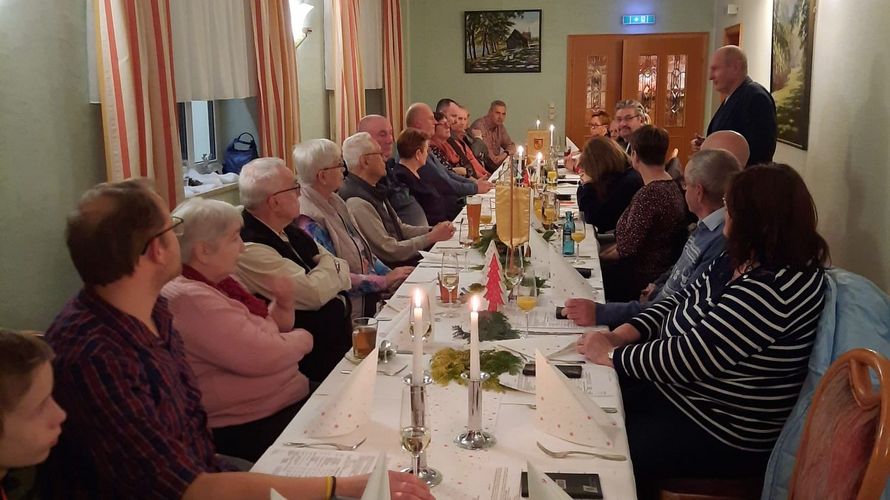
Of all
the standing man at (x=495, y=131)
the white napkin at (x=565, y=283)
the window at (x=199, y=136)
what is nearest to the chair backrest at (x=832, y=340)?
the white napkin at (x=565, y=283)

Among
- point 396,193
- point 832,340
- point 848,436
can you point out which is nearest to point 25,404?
point 848,436

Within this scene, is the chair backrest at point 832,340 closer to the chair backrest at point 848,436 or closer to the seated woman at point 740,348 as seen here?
the seated woman at point 740,348

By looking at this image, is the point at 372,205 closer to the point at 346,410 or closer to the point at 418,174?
the point at 418,174

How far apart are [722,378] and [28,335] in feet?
5.16

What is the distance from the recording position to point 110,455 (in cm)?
136

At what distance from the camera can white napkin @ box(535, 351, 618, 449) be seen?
5.15 feet

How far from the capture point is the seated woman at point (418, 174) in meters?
4.86

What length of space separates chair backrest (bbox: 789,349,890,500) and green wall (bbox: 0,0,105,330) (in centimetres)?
278

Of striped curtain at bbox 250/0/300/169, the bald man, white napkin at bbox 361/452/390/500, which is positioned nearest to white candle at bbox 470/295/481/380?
white napkin at bbox 361/452/390/500

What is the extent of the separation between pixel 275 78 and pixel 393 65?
3.59 meters

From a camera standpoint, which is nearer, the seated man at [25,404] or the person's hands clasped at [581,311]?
the seated man at [25,404]

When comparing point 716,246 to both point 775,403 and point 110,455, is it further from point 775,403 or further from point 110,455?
point 110,455

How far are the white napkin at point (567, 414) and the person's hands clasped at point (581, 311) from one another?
80 cm

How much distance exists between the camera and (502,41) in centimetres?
974
